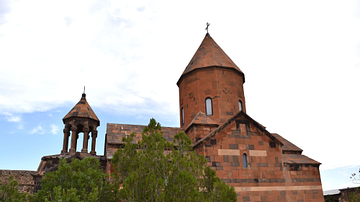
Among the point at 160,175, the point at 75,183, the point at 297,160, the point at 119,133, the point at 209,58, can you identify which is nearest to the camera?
the point at 160,175

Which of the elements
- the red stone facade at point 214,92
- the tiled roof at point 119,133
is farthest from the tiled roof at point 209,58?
the tiled roof at point 119,133

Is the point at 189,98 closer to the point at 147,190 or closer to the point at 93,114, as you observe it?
the point at 93,114

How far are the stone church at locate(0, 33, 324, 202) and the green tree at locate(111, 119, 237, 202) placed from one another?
2817 mm

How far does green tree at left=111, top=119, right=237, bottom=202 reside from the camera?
4.60 m

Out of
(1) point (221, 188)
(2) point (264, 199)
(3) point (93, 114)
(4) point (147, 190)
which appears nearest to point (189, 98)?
(3) point (93, 114)

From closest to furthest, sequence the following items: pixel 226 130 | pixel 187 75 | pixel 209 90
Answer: pixel 226 130 < pixel 209 90 < pixel 187 75

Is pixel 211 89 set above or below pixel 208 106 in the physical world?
above

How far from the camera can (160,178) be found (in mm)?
4570

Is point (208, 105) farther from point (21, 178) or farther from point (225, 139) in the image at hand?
point (21, 178)

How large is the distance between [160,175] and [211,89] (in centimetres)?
786

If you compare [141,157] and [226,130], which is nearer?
[141,157]

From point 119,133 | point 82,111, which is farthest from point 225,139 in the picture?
point 82,111

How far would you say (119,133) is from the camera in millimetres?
11422

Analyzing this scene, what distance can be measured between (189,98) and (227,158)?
15.3ft
